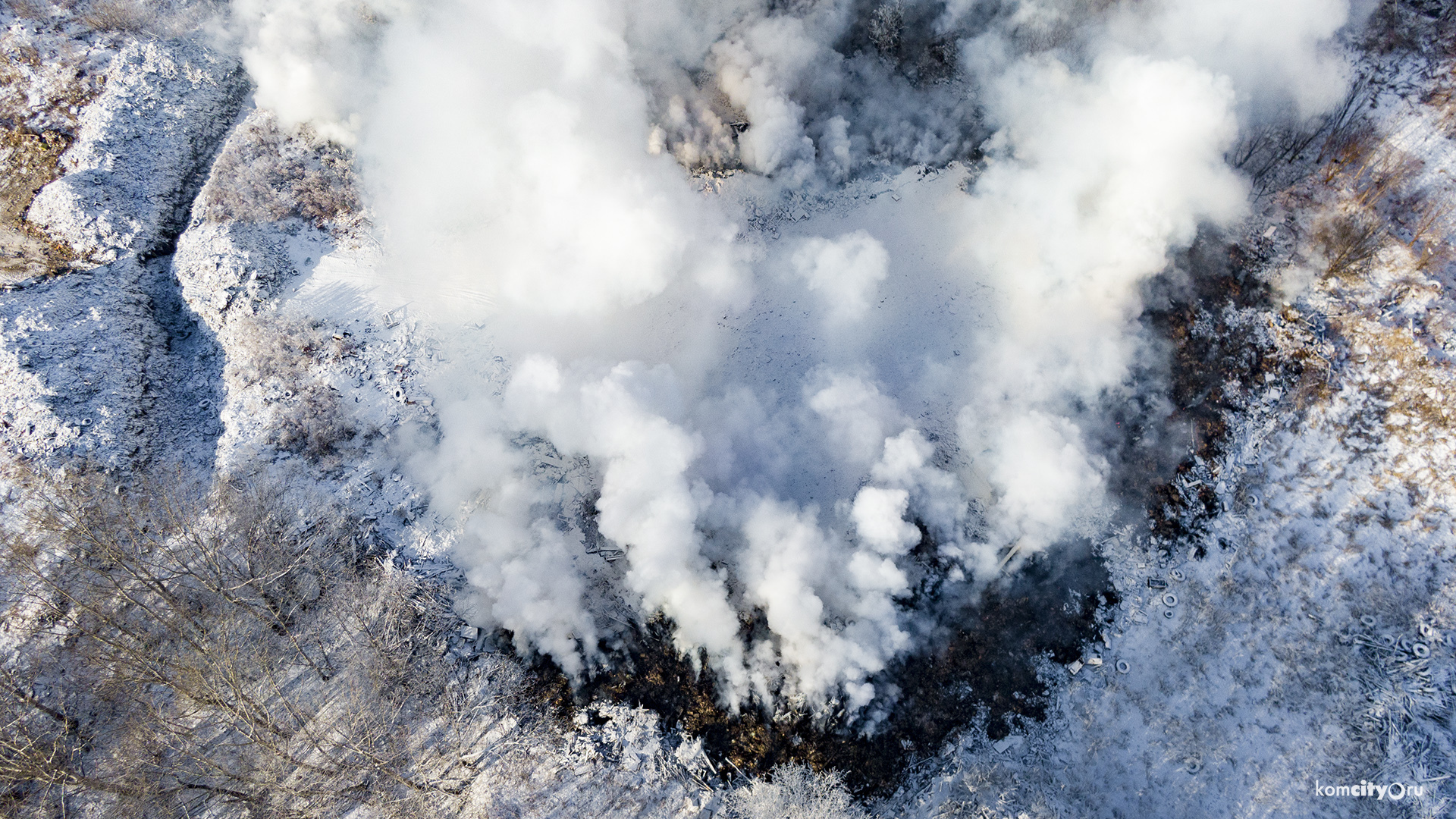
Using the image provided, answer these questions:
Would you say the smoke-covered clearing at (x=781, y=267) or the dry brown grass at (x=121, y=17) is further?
the dry brown grass at (x=121, y=17)

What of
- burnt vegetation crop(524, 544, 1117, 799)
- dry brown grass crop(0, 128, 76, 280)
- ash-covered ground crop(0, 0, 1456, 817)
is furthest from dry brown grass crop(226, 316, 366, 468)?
burnt vegetation crop(524, 544, 1117, 799)

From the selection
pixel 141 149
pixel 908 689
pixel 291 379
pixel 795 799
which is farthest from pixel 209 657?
pixel 141 149

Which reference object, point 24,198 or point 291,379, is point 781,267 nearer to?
point 291,379

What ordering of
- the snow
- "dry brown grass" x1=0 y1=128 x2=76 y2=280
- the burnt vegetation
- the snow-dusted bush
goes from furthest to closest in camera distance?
the snow
"dry brown grass" x1=0 y1=128 x2=76 y2=280
the burnt vegetation
the snow-dusted bush

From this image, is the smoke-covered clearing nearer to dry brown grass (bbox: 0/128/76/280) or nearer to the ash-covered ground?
the ash-covered ground

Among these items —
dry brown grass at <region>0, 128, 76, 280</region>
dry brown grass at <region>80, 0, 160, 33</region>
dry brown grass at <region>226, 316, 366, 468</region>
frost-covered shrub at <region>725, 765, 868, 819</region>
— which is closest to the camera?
frost-covered shrub at <region>725, 765, 868, 819</region>

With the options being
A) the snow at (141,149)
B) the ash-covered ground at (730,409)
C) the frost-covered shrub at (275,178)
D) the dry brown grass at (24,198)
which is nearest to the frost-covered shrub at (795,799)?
the ash-covered ground at (730,409)

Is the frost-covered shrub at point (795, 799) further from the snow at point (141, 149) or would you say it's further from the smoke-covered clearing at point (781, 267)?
the snow at point (141, 149)
